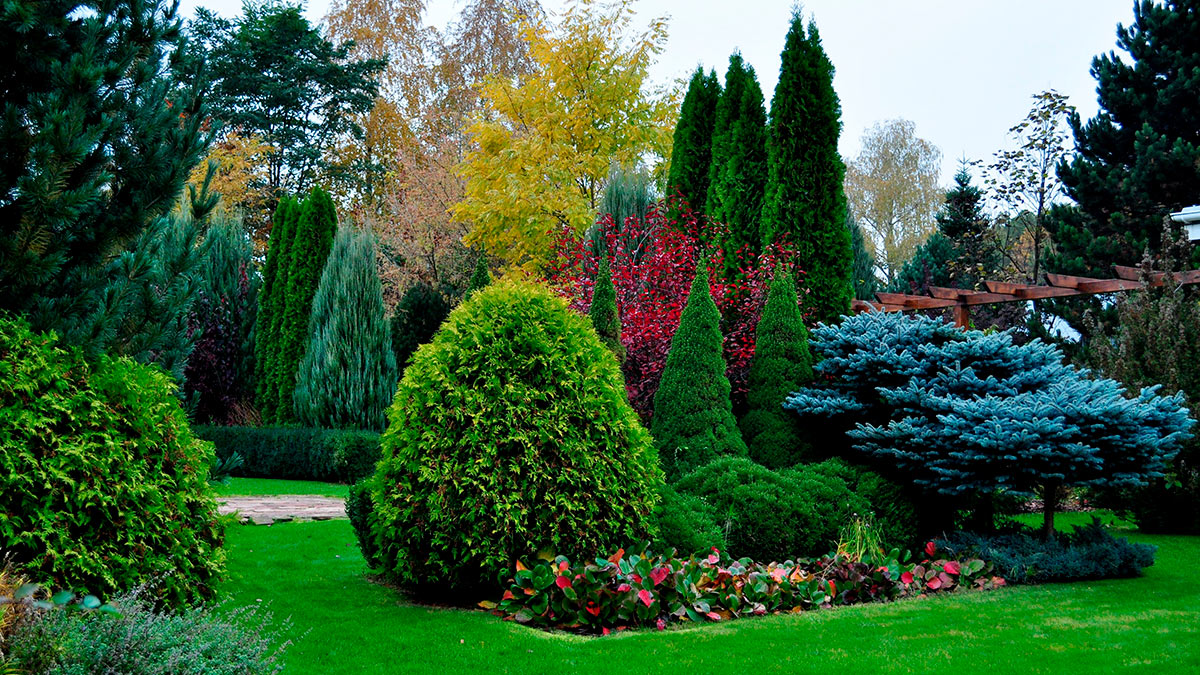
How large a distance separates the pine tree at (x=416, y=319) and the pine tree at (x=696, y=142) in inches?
205

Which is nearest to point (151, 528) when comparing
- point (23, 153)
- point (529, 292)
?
point (23, 153)

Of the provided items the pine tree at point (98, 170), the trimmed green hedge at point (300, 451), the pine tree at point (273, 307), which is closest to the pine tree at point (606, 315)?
the pine tree at point (98, 170)

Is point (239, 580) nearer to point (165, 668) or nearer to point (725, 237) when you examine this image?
point (165, 668)

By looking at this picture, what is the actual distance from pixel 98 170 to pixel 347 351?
379 inches

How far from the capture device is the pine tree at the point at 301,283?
14.9 metres

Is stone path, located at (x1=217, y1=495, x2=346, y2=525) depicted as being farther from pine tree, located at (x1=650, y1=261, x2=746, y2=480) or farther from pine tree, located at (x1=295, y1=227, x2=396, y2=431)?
pine tree, located at (x1=650, y1=261, x2=746, y2=480)

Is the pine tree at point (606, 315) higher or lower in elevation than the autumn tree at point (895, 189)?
lower

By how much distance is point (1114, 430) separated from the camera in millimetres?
6914

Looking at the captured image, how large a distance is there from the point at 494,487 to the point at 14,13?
11.3ft

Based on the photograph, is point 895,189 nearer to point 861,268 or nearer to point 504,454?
point 861,268

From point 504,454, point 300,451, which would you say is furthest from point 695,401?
point 300,451

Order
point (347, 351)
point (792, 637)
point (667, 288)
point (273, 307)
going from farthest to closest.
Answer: point (273, 307)
point (347, 351)
point (667, 288)
point (792, 637)

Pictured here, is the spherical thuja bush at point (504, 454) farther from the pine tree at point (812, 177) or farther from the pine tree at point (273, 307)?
the pine tree at point (273, 307)

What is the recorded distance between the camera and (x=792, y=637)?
5.05 m
